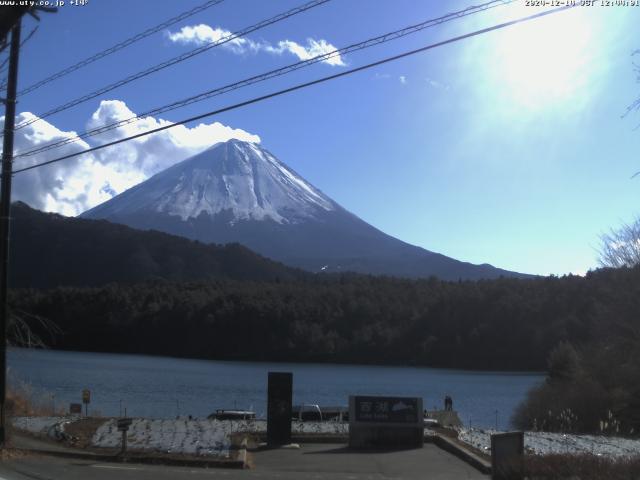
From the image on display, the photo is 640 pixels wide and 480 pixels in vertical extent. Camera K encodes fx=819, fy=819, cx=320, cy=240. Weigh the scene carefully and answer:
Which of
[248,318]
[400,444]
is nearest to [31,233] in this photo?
[248,318]

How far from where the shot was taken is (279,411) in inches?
721

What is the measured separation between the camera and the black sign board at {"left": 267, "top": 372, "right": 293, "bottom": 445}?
18266mm

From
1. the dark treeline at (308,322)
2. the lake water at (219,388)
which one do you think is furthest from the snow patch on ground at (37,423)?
the dark treeline at (308,322)

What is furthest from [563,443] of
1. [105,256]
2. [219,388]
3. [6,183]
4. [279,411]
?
[105,256]

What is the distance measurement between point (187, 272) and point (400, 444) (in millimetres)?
144512

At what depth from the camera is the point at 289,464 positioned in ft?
53.0

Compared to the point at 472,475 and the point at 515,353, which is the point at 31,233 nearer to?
the point at 515,353

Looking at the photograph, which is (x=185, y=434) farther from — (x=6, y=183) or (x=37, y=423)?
(x=6, y=183)

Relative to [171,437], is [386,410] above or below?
above

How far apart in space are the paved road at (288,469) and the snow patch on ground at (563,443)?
6.31ft

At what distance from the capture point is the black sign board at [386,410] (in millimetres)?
18609

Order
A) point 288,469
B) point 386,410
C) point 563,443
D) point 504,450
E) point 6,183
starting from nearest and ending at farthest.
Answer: point 504,450 → point 288,469 → point 6,183 → point 386,410 → point 563,443

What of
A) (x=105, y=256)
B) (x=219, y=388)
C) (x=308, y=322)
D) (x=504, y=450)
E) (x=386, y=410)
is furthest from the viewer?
(x=105, y=256)

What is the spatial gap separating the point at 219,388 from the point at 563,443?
37.5 metres
